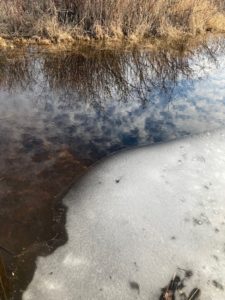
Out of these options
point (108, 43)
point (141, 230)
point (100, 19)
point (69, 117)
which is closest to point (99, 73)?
point (69, 117)

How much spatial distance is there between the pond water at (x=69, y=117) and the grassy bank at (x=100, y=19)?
2.63 ft

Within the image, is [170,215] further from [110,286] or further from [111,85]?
[111,85]

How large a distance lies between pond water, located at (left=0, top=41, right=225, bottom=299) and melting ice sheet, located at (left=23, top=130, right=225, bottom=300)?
19 centimetres

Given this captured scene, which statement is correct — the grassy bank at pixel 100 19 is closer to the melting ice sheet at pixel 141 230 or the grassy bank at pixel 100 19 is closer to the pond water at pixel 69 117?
the pond water at pixel 69 117

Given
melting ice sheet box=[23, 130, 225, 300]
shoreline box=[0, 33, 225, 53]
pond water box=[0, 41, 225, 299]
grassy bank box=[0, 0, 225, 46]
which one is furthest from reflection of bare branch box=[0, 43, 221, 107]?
melting ice sheet box=[23, 130, 225, 300]

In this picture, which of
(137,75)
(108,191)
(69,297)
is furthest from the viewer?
(137,75)

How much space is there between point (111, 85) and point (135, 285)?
14.2 feet

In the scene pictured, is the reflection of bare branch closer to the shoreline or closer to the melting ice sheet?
the shoreline

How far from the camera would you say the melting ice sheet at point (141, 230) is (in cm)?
275

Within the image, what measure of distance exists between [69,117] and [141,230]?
2530 millimetres

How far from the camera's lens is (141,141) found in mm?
4836

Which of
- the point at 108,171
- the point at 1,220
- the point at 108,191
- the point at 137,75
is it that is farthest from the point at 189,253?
the point at 137,75

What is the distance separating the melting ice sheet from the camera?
9.02 feet

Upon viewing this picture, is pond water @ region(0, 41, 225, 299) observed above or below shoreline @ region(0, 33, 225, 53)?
above
